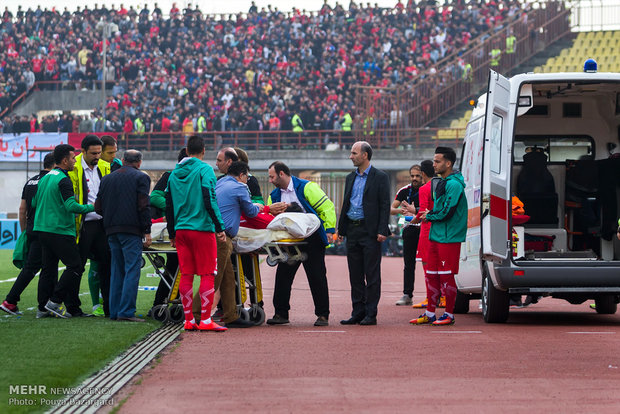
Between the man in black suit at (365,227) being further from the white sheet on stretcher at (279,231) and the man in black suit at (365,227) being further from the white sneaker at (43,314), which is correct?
the white sneaker at (43,314)

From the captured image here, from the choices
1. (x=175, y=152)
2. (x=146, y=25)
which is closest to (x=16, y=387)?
(x=175, y=152)

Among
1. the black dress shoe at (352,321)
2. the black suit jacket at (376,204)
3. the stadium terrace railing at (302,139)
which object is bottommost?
the black dress shoe at (352,321)

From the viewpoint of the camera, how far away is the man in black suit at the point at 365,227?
1256 cm

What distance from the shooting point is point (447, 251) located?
40.3 ft

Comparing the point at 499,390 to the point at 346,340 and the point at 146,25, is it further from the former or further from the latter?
the point at 146,25

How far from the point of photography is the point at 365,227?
1259 cm

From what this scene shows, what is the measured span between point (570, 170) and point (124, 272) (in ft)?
18.9

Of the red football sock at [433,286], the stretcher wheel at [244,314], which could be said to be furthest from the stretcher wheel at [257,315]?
the red football sock at [433,286]

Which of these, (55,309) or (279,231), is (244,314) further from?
(55,309)

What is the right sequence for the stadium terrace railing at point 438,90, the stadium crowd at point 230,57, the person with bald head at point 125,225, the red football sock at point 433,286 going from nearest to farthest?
the person with bald head at point 125,225 < the red football sock at point 433,286 < the stadium terrace railing at point 438,90 < the stadium crowd at point 230,57

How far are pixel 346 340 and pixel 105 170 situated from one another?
3.91 meters

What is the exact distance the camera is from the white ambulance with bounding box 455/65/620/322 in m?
11.9

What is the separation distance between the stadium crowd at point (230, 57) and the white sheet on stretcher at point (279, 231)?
101 ft

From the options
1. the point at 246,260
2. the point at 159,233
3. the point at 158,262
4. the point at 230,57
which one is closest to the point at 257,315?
the point at 246,260
